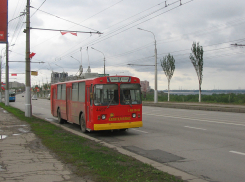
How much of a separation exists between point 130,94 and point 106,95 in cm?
109

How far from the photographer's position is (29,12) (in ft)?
61.1

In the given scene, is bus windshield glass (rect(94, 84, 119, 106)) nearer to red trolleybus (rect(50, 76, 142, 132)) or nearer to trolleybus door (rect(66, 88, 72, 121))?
red trolleybus (rect(50, 76, 142, 132))

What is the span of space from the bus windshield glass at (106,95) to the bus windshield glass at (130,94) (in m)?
0.27

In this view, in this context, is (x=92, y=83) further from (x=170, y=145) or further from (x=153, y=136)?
(x=170, y=145)

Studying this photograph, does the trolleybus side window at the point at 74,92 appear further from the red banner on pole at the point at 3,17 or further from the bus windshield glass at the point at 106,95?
the red banner on pole at the point at 3,17

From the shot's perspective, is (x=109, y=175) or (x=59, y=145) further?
(x=59, y=145)

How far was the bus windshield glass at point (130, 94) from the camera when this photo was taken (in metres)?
12.1

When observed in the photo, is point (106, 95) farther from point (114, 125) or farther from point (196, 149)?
point (196, 149)

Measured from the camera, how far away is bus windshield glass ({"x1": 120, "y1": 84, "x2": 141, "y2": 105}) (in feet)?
39.6

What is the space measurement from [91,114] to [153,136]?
8.81ft

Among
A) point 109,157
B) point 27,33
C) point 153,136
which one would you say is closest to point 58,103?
point 27,33

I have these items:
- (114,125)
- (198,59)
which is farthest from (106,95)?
(198,59)

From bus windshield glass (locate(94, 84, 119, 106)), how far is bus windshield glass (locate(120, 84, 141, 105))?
27cm

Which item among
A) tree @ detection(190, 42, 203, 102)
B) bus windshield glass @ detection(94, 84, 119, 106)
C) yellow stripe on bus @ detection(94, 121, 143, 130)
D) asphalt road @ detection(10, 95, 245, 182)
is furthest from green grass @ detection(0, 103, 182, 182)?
tree @ detection(190, 42, 203, 102)
